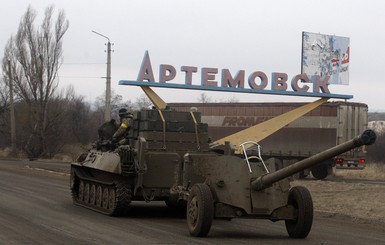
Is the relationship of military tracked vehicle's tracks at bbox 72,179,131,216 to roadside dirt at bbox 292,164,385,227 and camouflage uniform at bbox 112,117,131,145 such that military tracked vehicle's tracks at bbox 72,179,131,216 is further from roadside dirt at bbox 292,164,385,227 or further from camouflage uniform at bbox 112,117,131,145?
roadside dirt at bbox 292,164,385,227

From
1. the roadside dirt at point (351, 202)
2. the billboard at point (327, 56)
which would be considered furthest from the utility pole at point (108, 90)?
the billboard at point (327, 56)

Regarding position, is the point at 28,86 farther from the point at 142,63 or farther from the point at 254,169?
the point at 254,169

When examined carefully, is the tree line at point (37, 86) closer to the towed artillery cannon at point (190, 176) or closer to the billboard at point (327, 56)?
the billboard at point (327, 56)

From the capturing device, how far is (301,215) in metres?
10.8

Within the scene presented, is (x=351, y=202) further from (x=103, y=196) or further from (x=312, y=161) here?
(x=312, y=161)

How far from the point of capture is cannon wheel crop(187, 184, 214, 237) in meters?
10.4

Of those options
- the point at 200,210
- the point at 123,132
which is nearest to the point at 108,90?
the point at 123,132

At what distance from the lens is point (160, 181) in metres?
13.7

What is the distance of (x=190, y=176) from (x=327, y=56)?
37.6m

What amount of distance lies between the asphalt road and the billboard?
32635mm

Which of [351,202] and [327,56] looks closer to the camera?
[351,202]

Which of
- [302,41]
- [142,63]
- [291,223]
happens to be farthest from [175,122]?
[302,41]

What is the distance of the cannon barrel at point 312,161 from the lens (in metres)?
8.96

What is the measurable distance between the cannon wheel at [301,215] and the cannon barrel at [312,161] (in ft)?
2.05
